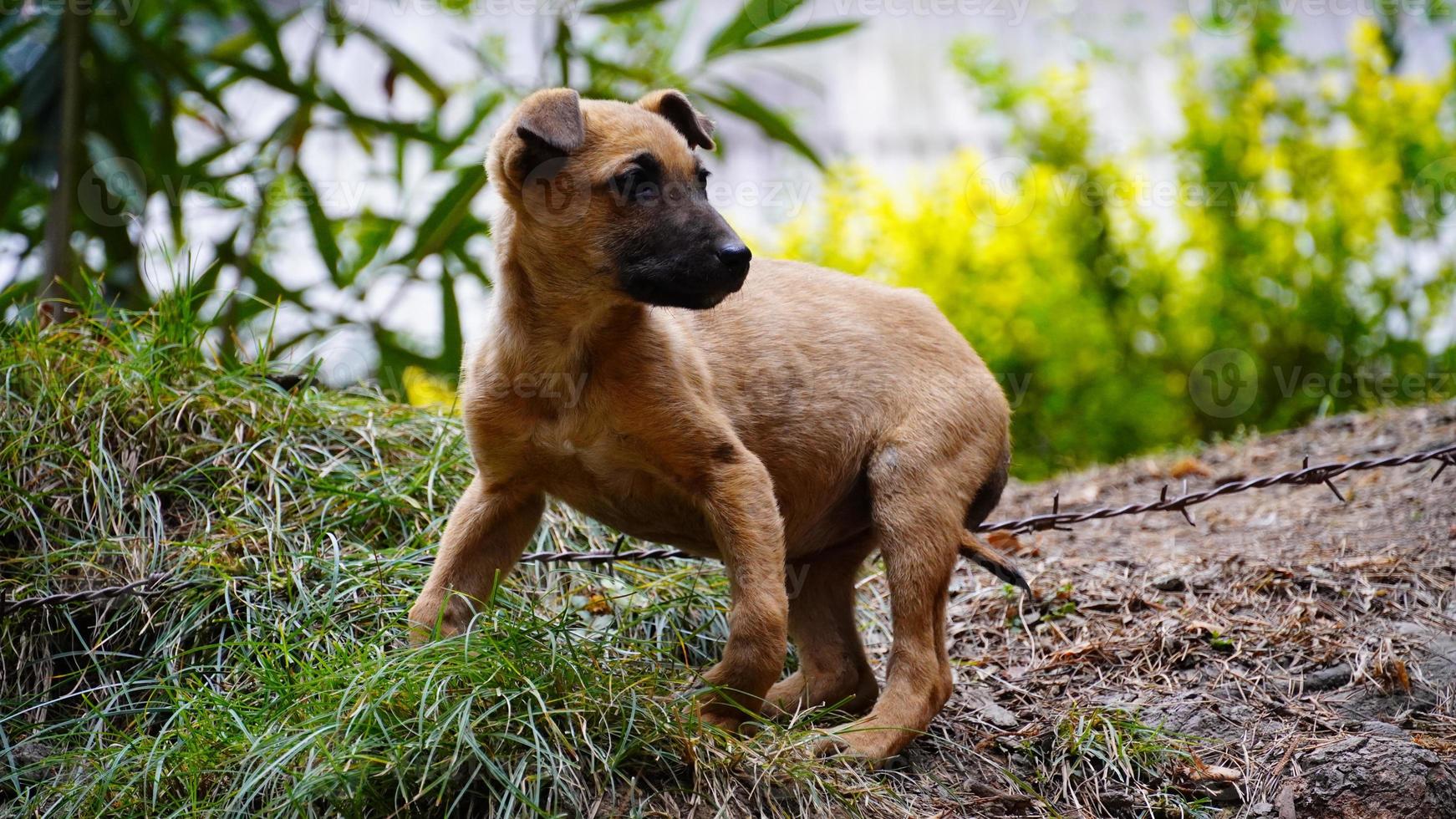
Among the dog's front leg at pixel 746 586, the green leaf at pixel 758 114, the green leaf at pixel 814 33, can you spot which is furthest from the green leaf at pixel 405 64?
the dog's front leg at pixel 746 586

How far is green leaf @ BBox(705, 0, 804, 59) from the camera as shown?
7.09 meters

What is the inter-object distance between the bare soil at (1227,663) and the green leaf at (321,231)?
155 inches

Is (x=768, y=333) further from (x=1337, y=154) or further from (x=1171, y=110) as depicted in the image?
(x=1171, y=110)

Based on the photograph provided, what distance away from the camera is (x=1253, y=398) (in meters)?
9.09

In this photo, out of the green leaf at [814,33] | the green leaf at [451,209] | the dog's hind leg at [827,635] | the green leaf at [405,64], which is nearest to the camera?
the dog's hind leg at [827,635]

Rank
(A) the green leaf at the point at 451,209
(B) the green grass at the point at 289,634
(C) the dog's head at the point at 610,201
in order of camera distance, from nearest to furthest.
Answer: (B) the green grass at the point at 289,634
(C) the dog's head at the point at 610,201
(A) the green leaf at the point at 451,209

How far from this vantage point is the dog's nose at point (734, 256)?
323cm

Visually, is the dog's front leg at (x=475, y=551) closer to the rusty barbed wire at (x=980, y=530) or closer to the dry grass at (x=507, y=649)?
the dry grass at (x=507, y=649)

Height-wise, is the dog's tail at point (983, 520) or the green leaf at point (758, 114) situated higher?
the green leaf at point (758, 114)

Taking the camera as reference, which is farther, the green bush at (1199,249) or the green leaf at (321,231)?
the green bush at (1199,249)

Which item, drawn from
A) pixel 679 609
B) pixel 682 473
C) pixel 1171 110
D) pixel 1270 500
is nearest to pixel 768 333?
pixel 682 473

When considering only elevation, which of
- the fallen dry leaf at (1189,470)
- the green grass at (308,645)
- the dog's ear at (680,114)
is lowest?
the fallen dry leaf at (1189,470)

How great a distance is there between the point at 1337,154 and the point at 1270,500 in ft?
15.0

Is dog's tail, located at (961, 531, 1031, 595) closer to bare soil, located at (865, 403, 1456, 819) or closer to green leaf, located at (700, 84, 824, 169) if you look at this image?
bare soil, located at (865, 403, 1456, 819)
